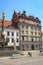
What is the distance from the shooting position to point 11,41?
219ft

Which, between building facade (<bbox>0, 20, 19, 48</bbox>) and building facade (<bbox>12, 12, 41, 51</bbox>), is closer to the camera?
building facade (<bbox>0, 20, 19, 48</bbox>)

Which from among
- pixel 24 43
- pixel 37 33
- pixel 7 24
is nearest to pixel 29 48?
pixel 24 43

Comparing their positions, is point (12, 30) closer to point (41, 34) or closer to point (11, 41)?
point (11, 41)

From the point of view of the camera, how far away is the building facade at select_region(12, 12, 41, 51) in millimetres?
70125

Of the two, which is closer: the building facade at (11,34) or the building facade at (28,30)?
the building facade at (11,34)

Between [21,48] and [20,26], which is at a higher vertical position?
[20,26]

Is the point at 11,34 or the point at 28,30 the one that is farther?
the point at 28,30

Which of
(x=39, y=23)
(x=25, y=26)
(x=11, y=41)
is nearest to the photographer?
(x=11, y=41)

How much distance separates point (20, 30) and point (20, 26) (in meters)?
1.54

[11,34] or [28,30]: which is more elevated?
[28,30]

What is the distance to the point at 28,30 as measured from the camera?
2849 inches

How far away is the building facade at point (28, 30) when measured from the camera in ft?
230

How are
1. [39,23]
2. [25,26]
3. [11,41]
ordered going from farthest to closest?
[39,23]
[25,26]
[11,41]

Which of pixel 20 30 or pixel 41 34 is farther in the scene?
pixel 41 34
